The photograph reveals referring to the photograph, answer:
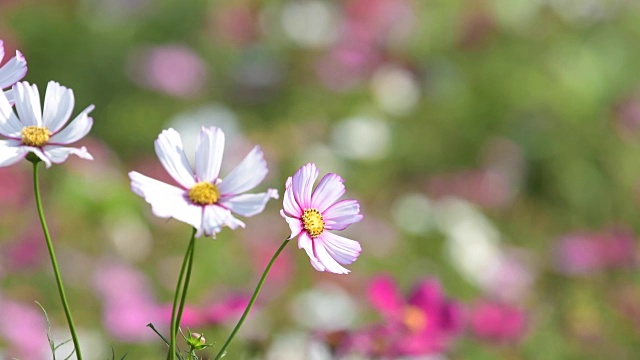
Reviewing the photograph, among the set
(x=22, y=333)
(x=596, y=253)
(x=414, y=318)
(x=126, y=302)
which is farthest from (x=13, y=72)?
(x=596, y=253)

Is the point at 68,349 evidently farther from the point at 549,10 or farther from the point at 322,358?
the point at 549,10

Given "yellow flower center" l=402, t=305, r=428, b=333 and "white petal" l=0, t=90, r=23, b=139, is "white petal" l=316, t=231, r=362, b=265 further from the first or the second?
"yellow flower center" l=402, t=305, r=428, b=333

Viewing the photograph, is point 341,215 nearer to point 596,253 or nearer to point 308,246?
point 308,246

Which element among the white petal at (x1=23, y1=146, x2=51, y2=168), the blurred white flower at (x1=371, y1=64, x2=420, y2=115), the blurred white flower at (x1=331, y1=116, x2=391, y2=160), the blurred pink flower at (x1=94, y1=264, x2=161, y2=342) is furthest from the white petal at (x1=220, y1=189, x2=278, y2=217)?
the blurred white flower at (x1=371, y1=64, x2=420, y2=115)

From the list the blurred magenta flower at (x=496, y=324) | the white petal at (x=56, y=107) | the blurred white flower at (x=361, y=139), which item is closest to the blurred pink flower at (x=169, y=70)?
the blurred white flower at (x=361, y=139)

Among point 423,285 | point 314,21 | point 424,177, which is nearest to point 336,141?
point 424,177

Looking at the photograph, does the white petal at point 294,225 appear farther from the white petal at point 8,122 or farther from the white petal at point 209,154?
the white petal at point 8,122
